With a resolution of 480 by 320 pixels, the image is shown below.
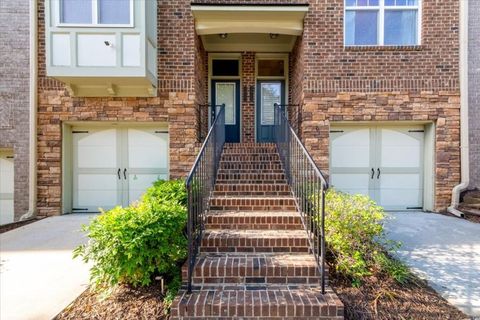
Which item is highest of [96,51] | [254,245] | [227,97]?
[96,51]

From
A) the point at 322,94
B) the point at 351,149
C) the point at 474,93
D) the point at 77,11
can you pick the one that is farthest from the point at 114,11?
the point at 474,93

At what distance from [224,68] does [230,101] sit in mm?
978

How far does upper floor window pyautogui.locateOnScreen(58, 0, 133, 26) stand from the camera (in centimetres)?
544

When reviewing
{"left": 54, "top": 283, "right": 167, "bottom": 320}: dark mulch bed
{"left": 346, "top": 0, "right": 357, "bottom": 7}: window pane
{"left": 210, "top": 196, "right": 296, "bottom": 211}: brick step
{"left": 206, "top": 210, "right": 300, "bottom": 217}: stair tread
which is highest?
{"left": 346, "top": 0, "right": 357, "bottom": 7}: window pane

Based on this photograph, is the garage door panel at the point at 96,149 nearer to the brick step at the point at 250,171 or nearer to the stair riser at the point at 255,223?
the brick step at the point at 250,171

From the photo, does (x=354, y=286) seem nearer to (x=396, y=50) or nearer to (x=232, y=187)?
(x=232, y=187)

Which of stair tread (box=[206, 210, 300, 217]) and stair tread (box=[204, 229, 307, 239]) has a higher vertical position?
stair tread (box=[206, 210, 300, 217])

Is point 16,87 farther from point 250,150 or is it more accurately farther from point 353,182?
point 353,182

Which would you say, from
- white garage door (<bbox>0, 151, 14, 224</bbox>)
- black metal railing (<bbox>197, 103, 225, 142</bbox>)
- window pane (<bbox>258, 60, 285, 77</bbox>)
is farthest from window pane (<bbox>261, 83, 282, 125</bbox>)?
white garage door (<bbox>0, 151, 14, 224</bbox>)

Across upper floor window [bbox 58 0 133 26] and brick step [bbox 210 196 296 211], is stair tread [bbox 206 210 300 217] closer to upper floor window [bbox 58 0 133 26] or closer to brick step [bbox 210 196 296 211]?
brick step [bbox 210 196 296 211]

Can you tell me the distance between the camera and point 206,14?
6.07m

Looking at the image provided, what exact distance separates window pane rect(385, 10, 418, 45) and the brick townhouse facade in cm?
17

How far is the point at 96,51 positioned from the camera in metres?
5.48

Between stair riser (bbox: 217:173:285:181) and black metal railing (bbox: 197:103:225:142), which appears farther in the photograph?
black metal railing (bbox: 197:103:225:142)
